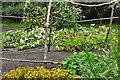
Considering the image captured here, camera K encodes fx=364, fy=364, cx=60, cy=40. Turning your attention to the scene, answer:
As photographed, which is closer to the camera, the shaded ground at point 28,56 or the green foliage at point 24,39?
the shaded ground at point 28,56

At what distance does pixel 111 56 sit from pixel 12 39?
2.70 m

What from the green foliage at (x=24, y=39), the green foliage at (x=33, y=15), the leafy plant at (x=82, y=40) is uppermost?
the green foliage at (x=33, y=15)

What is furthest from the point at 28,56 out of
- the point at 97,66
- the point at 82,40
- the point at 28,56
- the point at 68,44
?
the point at 97,66

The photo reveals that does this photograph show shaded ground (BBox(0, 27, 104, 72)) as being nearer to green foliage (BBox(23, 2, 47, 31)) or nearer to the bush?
the bush

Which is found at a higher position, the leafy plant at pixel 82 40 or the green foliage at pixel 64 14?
the green foliage at pixel 64 14

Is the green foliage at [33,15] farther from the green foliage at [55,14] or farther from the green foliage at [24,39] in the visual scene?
the green foliage at [24,39]

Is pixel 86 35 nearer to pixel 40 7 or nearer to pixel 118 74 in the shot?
pixel 40 7

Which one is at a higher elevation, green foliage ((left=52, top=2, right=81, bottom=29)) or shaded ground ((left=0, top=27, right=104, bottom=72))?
green foliage ((left=52, top=2, right=81, bottom=29))

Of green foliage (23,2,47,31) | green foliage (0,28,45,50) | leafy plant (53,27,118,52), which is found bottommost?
green foliage (0,28,45,50)

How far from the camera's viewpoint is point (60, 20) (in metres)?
5.18

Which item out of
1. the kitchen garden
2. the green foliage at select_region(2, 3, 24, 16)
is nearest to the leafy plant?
the kitchen garden

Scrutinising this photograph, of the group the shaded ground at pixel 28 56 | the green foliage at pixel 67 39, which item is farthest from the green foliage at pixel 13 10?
the shaded ground at pixel 28 56

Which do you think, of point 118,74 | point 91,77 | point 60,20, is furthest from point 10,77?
point 60,20

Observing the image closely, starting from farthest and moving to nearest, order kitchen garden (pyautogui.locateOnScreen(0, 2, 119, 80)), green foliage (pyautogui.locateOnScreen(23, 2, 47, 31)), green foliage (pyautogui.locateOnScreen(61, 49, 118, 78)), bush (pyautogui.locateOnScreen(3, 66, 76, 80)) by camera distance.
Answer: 1. green foliage (pyautogui.locateOnScreen(23, 2, 47, 31))
2. bush (pyautogui.locateOnScreen(3, 66, 76, 80))
3. kitchen garden (pyautogui.locateOnScreen(0, 2, 119, 80))
4. green foliage (pyautogui.locateOnScreen(61, 49, 118, 78))
